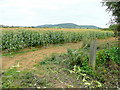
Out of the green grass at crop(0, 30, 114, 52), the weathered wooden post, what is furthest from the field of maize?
the weathered wooden post

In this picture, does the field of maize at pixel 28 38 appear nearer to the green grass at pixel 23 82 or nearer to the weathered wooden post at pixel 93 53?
Answer: the green grass at pixel 23 82

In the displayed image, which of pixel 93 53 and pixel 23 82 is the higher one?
pixel 93 53

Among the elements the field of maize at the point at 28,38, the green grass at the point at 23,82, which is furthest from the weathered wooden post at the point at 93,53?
the field of maize at the point at 28,38

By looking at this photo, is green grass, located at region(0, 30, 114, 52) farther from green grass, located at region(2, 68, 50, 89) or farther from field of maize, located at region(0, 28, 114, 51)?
green grass, located at region(2, 68, 50, 89)

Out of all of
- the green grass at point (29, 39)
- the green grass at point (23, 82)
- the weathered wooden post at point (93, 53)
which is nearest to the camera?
the green grass at point (23, 82)

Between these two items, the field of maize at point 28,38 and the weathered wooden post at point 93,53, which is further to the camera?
the field of maize at point 28,38

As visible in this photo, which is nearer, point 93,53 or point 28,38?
point 93,53

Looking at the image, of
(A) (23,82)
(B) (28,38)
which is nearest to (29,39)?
(B) (28,38)

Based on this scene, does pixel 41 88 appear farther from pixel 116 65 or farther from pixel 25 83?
pixel 116 65

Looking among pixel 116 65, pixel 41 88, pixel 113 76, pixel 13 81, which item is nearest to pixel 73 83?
pixel 41 88

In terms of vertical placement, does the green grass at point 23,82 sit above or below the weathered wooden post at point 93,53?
below

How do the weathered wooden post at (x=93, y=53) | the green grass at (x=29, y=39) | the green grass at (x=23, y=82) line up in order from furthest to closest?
the green grass at (x=29, y=39)
the weathered wooden post at (x=93, y=53)
the green grass at (x=23, y=82)

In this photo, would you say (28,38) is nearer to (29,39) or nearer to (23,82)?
(29,39)

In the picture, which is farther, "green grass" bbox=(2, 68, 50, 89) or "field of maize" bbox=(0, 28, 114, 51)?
"field of maize" bbox=(0, 28, 114, 51)
